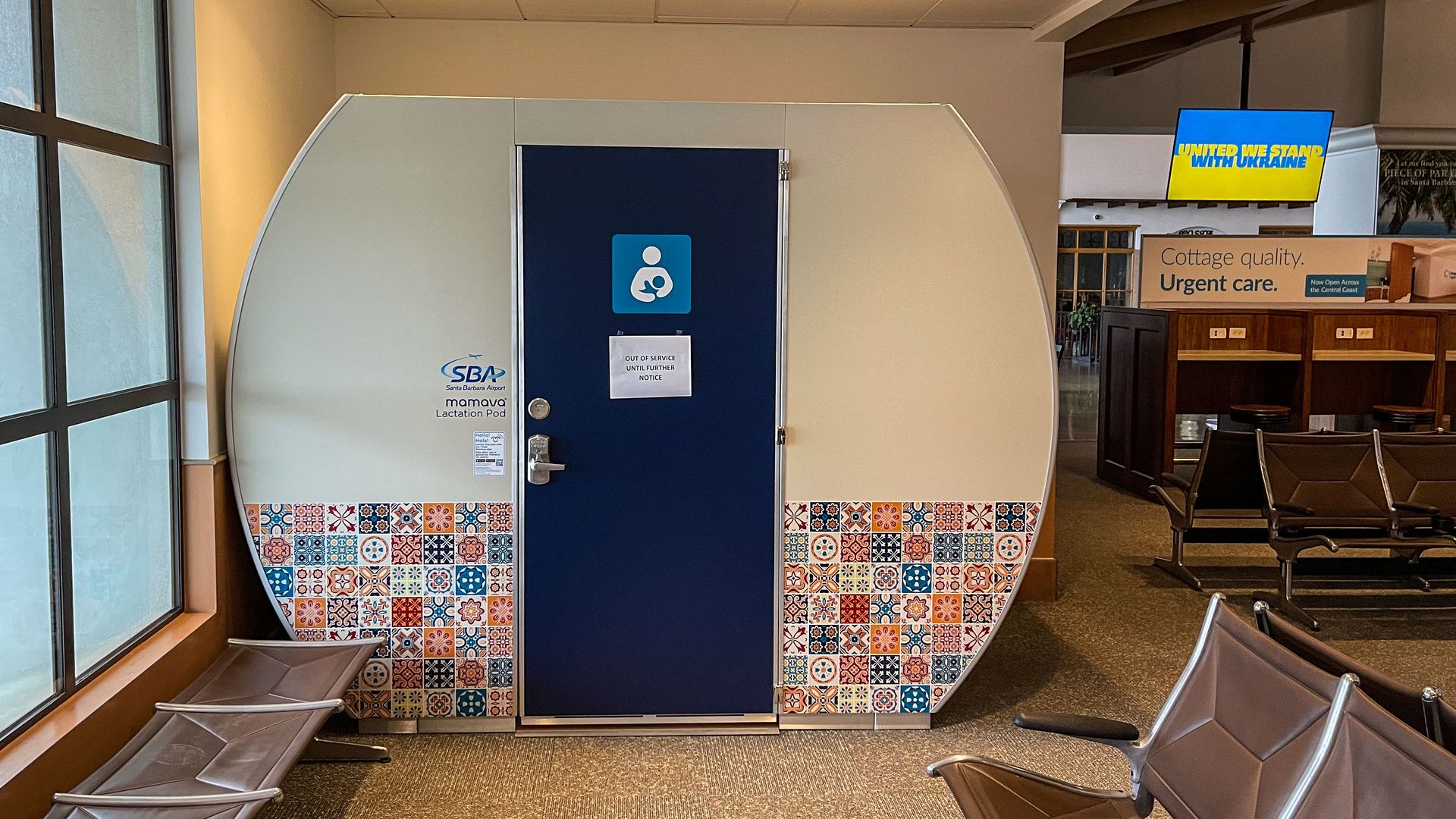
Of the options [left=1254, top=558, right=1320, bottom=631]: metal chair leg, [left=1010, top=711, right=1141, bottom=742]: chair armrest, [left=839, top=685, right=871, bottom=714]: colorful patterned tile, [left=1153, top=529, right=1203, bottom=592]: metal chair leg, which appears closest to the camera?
[left=1010, top=711, right=1141, bottom=742]: chair armrest

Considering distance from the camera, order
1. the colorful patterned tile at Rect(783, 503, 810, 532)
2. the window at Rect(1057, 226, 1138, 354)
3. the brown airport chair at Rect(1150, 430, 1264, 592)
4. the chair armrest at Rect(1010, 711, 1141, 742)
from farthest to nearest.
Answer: the window at Rect(1057, 226, 1138, 354) → the brown airport chair at Rect(1150, 430, 1264, 592) → the colorful patterned tile at Rect(783, 503, 810, 532) → the chair armrest at Rect(1010, 711, 1141, 742)

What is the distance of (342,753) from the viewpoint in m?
3.76

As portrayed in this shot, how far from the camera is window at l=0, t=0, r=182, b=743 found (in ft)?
9.20

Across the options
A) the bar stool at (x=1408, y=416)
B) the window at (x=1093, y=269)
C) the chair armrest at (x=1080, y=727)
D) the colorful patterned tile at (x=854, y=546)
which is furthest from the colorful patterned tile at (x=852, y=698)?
the window at (x=1093, y=269)

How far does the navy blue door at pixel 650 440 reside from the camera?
3.82 m

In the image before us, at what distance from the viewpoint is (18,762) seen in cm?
268

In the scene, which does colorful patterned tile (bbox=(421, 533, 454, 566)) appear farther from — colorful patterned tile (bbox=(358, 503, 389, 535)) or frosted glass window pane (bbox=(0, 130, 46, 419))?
frosted glass window pane (bbox=(0, 130, 46, 419))

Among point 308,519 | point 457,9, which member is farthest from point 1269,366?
point 308,519

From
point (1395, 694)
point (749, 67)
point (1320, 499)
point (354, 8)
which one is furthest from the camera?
point (1320, 499)

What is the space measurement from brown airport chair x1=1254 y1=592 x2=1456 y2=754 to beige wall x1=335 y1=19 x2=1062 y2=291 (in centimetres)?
310

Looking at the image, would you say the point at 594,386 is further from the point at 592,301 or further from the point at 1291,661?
the point at 1291,661

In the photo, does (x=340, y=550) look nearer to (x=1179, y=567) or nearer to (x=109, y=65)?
(x=109, y=65)

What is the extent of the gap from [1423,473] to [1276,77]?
6.15 m

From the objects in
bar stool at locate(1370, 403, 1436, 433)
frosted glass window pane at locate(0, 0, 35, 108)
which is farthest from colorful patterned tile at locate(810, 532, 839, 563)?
bar stool at locate(1370, 403, 1436, 433)
